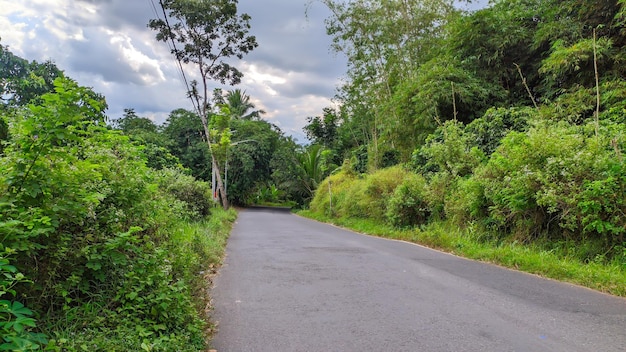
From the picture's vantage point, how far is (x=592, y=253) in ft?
22.4

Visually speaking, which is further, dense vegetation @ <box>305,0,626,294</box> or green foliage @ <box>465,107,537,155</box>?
green foliage @ <box>465,107,537,155</box>

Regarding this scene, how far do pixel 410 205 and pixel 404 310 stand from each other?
8748 mm

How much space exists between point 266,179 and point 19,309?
42.8m

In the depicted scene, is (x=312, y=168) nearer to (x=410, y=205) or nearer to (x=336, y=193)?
(x=336, y=193)

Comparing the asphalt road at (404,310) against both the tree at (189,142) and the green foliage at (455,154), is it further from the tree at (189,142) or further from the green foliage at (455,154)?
the tree at (189,142)

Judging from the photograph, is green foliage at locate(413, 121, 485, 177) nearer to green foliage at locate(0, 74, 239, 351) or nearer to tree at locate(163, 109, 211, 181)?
green foliage at locate(0, 74, 239, 351)

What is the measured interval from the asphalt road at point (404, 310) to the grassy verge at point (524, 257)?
1.14ft

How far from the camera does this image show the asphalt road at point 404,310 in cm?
368

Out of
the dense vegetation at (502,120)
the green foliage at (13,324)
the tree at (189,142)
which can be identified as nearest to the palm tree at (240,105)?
the tree at (189,142)

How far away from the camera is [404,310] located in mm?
4586

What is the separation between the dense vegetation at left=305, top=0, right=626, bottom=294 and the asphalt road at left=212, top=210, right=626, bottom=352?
5.75 feet

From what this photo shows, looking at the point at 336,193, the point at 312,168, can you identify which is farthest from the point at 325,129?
the point at 336,193

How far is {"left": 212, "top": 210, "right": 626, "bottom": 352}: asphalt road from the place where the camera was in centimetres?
368

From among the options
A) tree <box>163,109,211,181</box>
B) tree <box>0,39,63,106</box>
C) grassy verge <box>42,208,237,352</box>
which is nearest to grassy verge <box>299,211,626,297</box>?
grassy verge <box>42,208,237,352</box>
